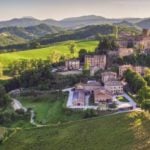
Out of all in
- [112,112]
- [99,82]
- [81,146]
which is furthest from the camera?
[99,82]

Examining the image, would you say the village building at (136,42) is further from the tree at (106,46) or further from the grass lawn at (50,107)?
the grass lawn at (50,107)

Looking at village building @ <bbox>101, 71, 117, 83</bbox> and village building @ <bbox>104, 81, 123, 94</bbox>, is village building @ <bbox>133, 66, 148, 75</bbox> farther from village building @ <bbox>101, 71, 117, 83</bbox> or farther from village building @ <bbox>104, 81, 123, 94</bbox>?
village building @ <bbox>104, 81, 123, 94</bbox>

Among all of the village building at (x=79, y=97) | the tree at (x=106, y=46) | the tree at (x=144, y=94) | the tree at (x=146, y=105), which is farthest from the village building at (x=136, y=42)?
the tree at (x=146, y=105)

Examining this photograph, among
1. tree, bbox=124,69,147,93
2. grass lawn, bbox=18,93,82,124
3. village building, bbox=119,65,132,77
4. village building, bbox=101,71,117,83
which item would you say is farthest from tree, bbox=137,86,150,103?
village building, bbox=119,65,132,77

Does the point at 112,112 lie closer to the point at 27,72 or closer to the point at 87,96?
the point at 87,96

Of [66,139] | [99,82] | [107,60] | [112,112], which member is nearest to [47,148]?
[66,139]

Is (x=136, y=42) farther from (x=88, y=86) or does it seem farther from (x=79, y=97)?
(x=79, y=97)
